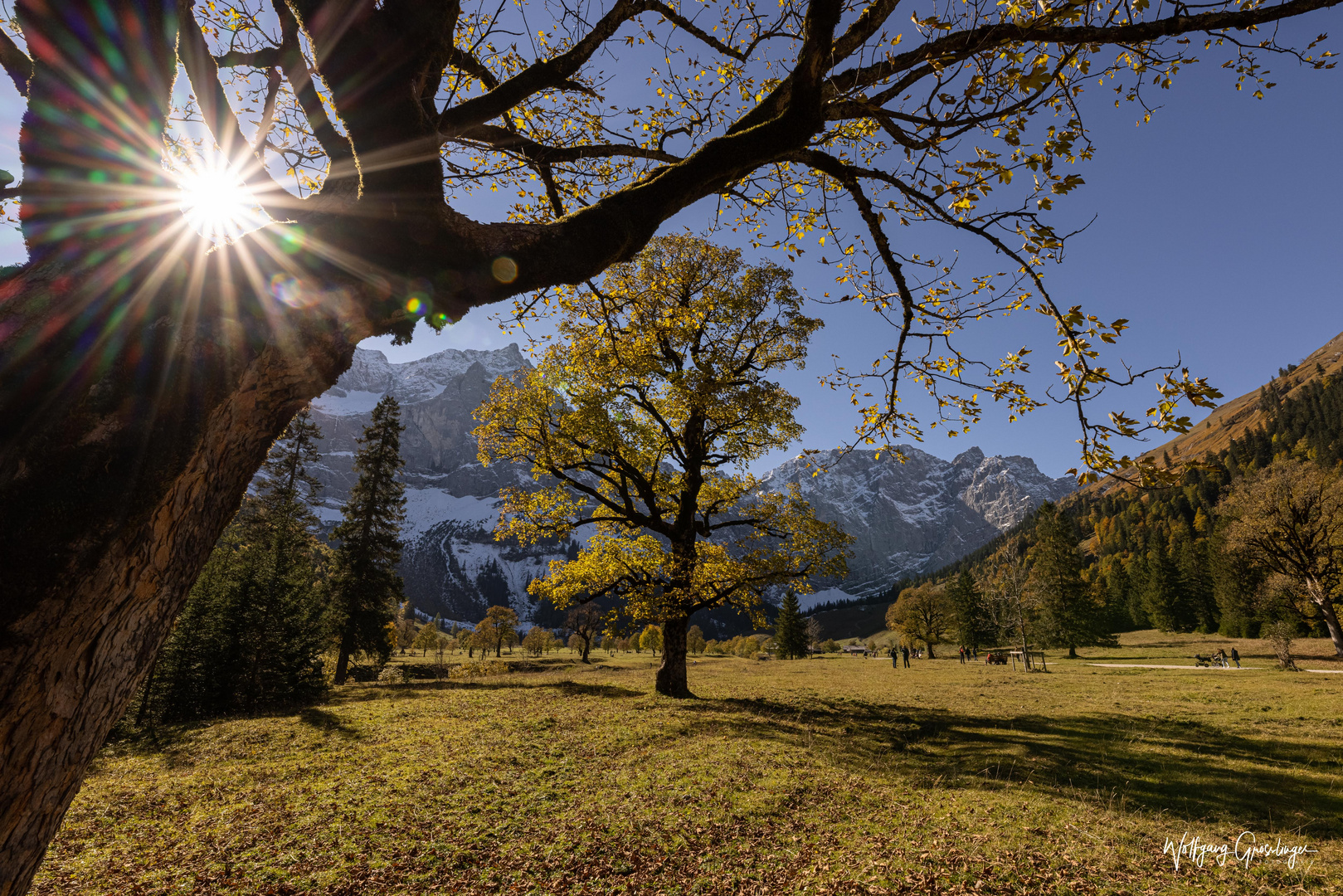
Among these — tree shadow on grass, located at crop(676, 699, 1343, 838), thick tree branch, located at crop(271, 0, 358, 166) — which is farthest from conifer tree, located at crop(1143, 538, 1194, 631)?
thick tree branch, located at crop(271, 0, 358, 166)

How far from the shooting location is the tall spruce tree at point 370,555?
27.4 m

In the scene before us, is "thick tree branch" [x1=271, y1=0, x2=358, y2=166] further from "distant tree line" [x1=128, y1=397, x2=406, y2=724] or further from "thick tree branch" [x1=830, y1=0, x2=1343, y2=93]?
"distant tree line" [x1=128, y1=397, x2=406, y2=724]

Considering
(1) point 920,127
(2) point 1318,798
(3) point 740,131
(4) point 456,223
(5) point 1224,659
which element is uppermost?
(1) point 920,127

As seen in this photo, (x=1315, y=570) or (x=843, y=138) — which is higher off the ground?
(x=843, y=138)

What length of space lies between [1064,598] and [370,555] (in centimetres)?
6002

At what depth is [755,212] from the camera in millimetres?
7293

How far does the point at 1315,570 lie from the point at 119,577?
47390mm

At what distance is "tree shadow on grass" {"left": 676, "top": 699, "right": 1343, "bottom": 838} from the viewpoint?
6.97 m

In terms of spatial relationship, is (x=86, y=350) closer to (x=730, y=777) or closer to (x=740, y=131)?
(x=740, y=131)

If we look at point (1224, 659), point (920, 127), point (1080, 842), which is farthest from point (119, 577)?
point (1224, 659)

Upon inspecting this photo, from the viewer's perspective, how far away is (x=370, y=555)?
28406 millimetres

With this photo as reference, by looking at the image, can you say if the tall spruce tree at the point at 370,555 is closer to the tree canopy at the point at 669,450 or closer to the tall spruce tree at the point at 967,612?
the tree canopy at the point at 669,450
